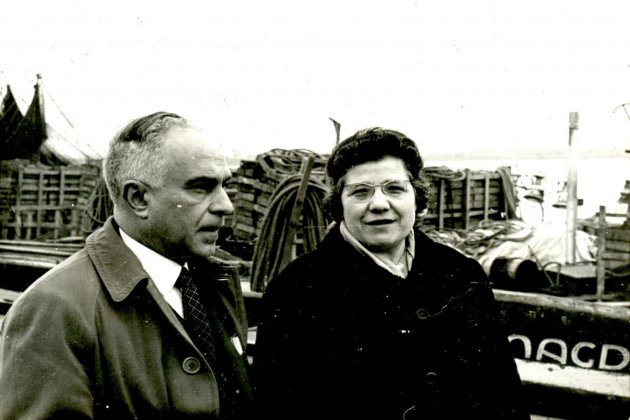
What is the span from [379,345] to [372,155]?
0.77 meters

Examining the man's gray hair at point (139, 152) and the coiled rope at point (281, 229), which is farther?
the coiled rope at point (281, 229)

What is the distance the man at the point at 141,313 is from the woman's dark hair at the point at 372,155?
0.73 meters

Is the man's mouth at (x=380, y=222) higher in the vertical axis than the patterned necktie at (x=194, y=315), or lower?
higher

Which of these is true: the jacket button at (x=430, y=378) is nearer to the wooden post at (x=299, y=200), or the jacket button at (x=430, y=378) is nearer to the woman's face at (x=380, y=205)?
the woman's face at (x=380, y=205)

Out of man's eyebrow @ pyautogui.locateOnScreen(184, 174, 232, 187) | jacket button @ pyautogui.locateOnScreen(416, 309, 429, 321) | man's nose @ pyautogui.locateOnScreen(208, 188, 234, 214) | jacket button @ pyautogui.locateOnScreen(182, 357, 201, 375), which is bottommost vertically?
jacket button @ pyautogui.locateOnScreen(182, 357, 201, 375)

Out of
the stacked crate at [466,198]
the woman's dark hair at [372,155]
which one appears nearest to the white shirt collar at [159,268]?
the woman's dark hair at [372,155]

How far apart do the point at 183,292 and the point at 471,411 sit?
4.09ft

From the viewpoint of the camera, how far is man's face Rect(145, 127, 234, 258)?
5.66ft

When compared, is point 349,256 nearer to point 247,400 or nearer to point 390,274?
point 390,274

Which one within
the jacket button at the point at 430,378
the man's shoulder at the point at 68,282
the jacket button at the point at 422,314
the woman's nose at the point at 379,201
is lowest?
the jacket button at the point at 430,378

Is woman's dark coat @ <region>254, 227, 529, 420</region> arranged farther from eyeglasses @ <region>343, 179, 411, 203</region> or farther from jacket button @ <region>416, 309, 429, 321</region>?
eyeglasses @ <region>343, 179, 411, 203</region>

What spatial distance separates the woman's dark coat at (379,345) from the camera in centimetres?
218

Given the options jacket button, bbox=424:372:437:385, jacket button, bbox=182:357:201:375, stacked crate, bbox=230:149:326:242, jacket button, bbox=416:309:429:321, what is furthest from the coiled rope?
stacked crate, bbox=230:149:326:242

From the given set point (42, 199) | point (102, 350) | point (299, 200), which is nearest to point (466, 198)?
point (299, 200)
